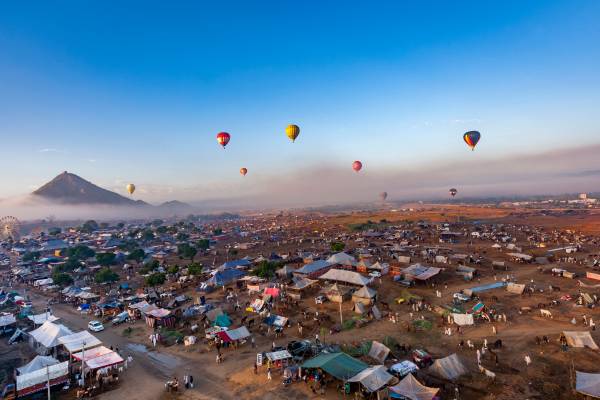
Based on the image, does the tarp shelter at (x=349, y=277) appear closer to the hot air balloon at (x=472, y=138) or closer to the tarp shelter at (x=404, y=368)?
the tarp shelter at (x=404, y=368)

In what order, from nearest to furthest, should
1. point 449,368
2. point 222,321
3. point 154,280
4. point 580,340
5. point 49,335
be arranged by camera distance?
point 449,368 < point 580,340 < point 49,335 < point 222,321 < point 154,280

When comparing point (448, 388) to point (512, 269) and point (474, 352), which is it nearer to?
point (474, 352)

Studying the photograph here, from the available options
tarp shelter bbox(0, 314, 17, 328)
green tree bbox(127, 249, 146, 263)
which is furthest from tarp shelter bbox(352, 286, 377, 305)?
green tree bbox(127, 249, 146, 263)

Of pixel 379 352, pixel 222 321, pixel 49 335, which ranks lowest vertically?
pixel 222 321

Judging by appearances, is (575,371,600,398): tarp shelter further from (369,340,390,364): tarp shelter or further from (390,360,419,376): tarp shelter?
(369,340,390,364): tarp shelter

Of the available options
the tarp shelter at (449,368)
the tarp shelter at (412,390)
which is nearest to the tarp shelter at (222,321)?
the tarp shelter at (412,390)

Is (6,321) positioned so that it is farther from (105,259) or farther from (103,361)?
(105,259)

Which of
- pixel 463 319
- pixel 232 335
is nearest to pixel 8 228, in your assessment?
pixel 232 335
